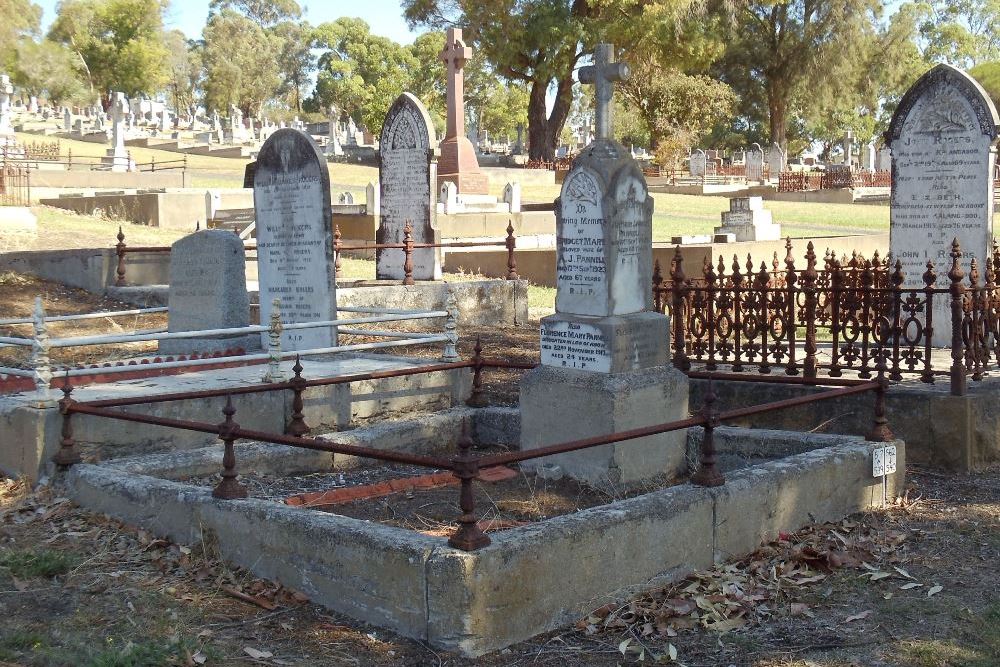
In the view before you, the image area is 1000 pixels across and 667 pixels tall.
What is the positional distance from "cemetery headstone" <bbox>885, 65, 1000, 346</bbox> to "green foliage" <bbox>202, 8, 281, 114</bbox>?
86.9 metres

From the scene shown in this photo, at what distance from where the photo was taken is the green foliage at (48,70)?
76.6 m

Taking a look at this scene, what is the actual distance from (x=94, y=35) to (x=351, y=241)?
70.6m

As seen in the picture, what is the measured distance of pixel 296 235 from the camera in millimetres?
10289

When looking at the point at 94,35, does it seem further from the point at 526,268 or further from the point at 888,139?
the point at 888,139

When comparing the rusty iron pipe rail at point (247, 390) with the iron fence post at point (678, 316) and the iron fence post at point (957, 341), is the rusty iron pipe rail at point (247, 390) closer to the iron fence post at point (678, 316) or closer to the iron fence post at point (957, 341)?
the iron fence post at point (678, 316)

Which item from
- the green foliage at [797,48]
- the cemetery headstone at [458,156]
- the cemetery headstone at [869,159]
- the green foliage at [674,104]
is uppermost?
the green foliage at [797,48]

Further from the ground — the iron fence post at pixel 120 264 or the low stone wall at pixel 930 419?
the iron fence post at pixel 120 264

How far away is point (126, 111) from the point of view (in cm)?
6969

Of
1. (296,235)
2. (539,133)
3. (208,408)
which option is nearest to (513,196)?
(296,235)

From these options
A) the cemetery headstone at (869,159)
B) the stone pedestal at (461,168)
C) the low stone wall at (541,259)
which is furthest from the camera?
the cemetery headstone at (869,159)

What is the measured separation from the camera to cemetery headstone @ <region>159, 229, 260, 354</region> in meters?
11.0

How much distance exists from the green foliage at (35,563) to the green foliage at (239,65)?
90.8 m

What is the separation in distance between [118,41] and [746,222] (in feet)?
226

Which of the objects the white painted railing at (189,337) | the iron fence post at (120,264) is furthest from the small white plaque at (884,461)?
the iron fence post at (120,264)
